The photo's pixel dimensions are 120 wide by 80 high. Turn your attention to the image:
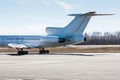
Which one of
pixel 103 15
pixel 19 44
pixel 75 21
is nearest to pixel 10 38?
pixel 19 44

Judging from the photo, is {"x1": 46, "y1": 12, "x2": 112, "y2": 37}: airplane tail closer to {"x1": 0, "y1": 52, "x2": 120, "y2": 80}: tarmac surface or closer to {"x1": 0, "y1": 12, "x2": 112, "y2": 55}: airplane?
{"x1": 0, "y1": 12, "x2": 112, "y2": 55}: airplane

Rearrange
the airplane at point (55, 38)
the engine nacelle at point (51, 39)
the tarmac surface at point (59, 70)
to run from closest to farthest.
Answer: the tarmac surface at point (59, 70)
the airplane at point (55, 38)
the engine nacelle at point (51, 39)

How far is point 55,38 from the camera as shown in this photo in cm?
6009

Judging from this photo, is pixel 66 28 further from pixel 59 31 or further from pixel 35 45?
pixel 35 45

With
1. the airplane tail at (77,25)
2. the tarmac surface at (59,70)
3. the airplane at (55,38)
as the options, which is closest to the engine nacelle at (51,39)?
the airplane at (55,38)

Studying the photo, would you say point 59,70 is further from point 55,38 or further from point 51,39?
point 51,39

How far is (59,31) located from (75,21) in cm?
371

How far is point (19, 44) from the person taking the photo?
62938mm

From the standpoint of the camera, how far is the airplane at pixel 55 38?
5853 centimetres

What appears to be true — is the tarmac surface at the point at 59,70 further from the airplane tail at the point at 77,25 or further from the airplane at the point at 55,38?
the airplane tail at the point at 77,25

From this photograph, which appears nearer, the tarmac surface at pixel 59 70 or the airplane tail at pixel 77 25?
the tarmac surface at pixel 59 70

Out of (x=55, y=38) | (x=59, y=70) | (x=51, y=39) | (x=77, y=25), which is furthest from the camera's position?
(x=51, y=39)

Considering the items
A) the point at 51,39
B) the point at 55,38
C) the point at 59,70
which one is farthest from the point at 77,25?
the point at 59,70

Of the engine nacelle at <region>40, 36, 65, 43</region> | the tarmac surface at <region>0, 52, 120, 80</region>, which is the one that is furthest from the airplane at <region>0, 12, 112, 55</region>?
the tarmac surface at <region>0, 52, 120, 80</region>
